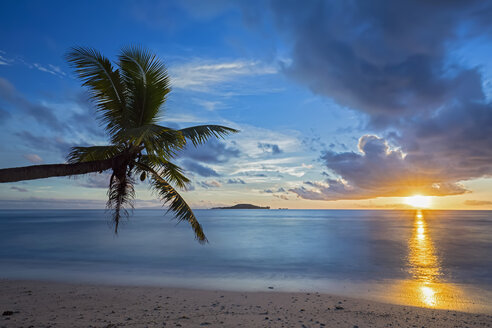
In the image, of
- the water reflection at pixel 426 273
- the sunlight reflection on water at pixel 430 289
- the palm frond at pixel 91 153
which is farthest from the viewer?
the water reflection at pixel 426 273

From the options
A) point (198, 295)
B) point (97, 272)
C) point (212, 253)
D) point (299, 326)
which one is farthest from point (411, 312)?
point (212, 253)

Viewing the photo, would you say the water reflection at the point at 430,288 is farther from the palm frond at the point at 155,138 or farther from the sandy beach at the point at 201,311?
the palm frond at the point at 155,138

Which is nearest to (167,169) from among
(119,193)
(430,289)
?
(119,193)

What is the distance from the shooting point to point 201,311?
865 centimetres

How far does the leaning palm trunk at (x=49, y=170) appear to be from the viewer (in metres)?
5.62

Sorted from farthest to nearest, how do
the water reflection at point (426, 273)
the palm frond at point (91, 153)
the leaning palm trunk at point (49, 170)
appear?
the water reflection at point (426, 273) < the palm frond at point (91, 153) < the leaning palm trunk at point (49, 170)

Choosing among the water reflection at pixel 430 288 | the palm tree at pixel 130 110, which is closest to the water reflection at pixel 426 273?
the water reflection at pixel 430 288

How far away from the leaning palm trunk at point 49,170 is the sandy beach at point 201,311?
3983 millimetres

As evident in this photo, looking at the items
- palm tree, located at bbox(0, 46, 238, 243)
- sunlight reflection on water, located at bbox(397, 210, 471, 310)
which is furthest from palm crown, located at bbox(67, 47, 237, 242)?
sunlight reflection on water, located at bbox(397, 210, 471, 310)

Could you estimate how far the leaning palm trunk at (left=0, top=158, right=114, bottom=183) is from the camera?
5.62 meters

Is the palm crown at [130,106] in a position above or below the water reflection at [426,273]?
above

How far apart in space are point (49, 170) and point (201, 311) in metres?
5.65

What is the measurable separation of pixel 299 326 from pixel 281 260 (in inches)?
605

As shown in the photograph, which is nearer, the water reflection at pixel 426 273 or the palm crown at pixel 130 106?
the palm crown at pixel 130 106
